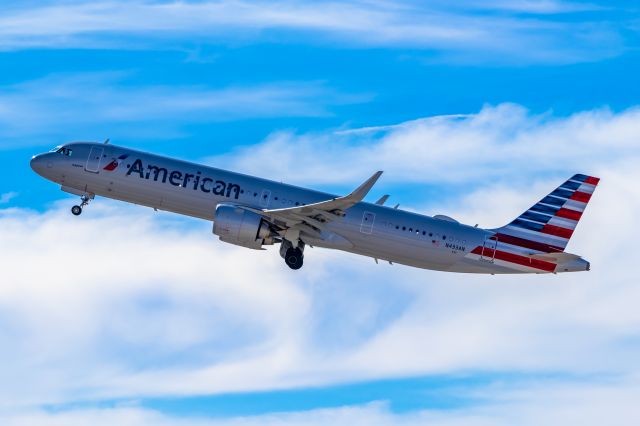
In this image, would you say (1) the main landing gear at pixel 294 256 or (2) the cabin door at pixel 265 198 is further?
(1) the main landing gear at pixel 294 256

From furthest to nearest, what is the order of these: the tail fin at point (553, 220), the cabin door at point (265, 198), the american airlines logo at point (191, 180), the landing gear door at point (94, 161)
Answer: the tail fin at point (553, 220) → the landing gear door at point (94, 161) → the cabin door at point (265, 198) → the american airlines logo at point (191, 180)

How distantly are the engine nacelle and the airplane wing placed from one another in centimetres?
78

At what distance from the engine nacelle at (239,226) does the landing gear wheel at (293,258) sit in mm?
2628

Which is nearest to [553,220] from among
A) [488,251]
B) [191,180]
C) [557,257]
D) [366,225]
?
[557,257]

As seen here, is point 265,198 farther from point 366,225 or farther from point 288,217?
point 366,225

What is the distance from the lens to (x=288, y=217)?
78.6 m

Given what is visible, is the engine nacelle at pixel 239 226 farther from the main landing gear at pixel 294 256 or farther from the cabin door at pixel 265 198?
the main landing gear at pixel 294 256

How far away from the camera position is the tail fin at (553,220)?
272ft

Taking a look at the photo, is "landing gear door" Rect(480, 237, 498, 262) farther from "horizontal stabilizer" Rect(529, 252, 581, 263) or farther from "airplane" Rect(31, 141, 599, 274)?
"horizontal stabilizer" Rect(529, 252, 581, 263)

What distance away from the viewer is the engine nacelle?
254 ft

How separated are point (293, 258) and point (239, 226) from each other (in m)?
4.68

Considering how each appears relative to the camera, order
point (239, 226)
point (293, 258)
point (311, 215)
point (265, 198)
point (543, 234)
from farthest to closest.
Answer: point (543, 234)
point (293, 258)
point (265, 198)
point (311, 215)
point (239, 226)

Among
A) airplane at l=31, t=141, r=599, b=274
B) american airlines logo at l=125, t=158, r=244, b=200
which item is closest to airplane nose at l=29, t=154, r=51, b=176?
airplane at l=31, t=141, r=599, b=274

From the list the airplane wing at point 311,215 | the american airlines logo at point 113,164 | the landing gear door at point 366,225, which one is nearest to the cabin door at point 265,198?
the airplane wing at point 311,215
